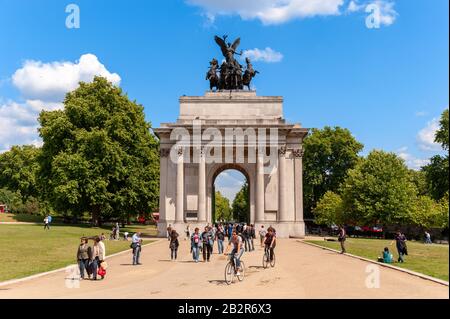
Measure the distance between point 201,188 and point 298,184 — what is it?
475 inches

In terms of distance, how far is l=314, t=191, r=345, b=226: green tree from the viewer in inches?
2485

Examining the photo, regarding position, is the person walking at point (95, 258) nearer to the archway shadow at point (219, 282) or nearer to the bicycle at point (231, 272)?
the archway shadow at point (219, 282)

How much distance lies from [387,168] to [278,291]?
4690 centimetres

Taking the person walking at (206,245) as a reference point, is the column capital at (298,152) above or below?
above

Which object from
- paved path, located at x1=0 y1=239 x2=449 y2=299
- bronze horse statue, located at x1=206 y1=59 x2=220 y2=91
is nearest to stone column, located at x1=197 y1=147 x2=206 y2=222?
bronze horse statue, located at x1=206 y1=59 x2=220 y2=91

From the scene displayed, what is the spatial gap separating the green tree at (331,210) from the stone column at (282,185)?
435 inches

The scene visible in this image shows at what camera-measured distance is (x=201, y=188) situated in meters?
54.2

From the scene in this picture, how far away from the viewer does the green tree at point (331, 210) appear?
207 ft

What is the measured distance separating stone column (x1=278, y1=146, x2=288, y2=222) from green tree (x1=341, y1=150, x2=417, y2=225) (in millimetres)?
9569

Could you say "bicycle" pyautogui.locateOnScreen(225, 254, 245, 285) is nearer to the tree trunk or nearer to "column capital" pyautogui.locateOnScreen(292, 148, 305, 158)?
"column capital" pyautogui.locateOnScreen(292, 148, 305, 158)

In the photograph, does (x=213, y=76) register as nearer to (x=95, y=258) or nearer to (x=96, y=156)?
(x=96, y=156)

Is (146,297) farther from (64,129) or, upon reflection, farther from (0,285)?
(64,129)

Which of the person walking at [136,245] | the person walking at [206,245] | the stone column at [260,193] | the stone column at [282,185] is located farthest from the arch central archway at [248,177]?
the person walking at [136,245]

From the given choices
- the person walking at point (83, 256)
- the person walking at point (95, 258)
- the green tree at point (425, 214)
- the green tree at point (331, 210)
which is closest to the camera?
the person walking at point (95, 258)
